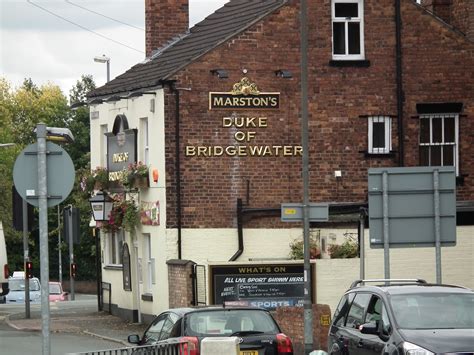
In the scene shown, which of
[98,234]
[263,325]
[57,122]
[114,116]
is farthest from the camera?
[57,122]

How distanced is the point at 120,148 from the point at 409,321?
2528cm

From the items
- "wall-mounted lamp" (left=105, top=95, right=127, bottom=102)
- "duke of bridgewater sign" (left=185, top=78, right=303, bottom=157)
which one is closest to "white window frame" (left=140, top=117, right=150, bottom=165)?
"wall-mounted lamp" (left=105, top=95, right=127, bottom=102)

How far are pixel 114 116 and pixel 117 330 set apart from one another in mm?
7831

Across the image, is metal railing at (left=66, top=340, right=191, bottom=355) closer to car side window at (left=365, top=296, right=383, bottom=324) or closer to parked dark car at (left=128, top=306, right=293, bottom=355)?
parked dark car at (left=128, top=306, right=293, bottom=355)

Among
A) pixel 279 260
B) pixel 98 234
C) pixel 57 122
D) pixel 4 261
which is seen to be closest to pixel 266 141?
pixel 279 260

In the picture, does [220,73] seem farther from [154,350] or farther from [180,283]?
[154,350]

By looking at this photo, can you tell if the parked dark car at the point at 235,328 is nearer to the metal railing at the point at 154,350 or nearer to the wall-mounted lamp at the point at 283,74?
the metal railing at the point at 154,350

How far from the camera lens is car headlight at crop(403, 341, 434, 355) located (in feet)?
53.5

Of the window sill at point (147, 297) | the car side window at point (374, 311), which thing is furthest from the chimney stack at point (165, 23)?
the car side window at point (374, 311)

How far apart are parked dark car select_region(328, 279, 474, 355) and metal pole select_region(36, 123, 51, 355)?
14.1 ft

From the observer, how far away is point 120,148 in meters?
41.8

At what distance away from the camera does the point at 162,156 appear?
37.9 metres

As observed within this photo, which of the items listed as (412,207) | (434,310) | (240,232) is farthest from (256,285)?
(434,310)

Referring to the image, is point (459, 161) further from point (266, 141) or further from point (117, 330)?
point (117, 330)
